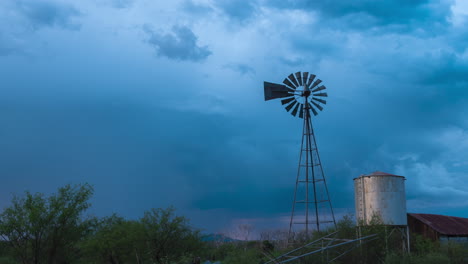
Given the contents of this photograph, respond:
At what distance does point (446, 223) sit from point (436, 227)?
267cm

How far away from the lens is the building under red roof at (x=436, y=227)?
117 ft

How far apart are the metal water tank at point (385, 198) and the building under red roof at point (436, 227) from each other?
5480mm

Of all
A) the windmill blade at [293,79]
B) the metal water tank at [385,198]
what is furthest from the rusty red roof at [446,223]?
the windmill blade at [293,79]

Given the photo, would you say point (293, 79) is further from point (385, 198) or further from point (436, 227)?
point (436, 227)

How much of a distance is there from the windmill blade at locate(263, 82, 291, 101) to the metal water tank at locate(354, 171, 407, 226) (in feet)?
36.2

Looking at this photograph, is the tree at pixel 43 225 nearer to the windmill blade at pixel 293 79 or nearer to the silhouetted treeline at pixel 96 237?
the silhouetted treeline at pixel 96 237

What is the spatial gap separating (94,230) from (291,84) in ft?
69.1

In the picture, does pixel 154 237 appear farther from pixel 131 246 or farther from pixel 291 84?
pixel 291 84

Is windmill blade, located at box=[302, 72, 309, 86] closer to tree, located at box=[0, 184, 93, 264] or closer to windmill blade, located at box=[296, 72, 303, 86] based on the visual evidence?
windmill blade, located at box=[296, 72, 303, 86]

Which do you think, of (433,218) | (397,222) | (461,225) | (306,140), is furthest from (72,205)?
(461,225)

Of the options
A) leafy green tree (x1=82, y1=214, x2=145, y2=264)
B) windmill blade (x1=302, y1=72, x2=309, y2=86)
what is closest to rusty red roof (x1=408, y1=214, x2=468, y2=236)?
windmill blade (x1=302, y1=72, x2=309, y2=86)

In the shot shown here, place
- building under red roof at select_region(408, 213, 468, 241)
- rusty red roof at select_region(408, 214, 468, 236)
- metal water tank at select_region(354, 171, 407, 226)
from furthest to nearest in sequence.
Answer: rusty red roof at select_region(408, 214, 468, 236) → building under red roof at select_region(408, 213, 468, 241) → metal water tank at select_region(354, 171, 407, 226)

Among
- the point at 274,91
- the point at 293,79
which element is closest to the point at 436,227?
the point at 293,79

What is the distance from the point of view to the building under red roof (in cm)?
3556
